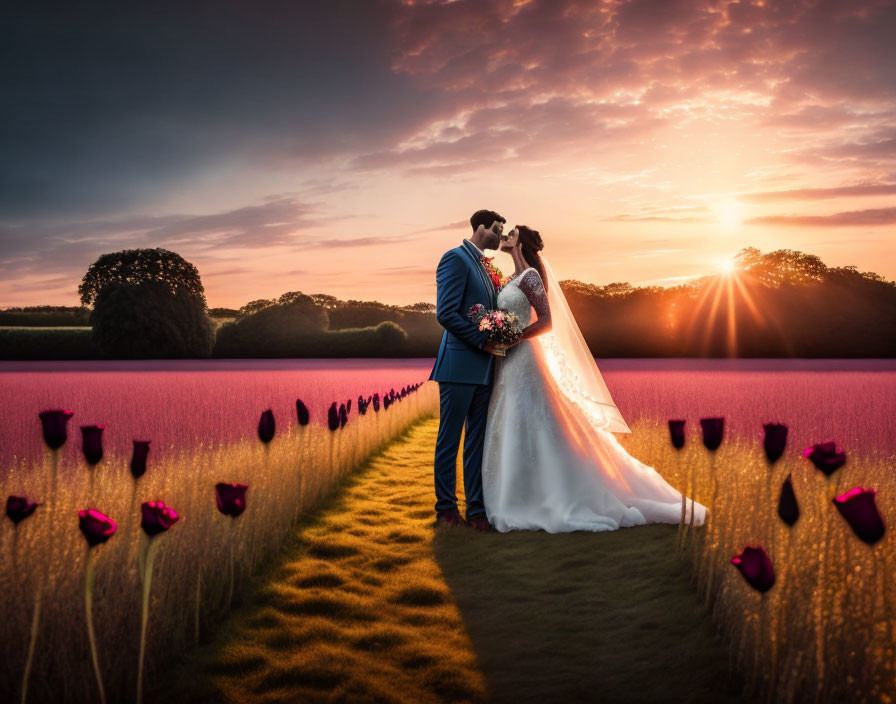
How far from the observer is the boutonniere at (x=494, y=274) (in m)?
5.64

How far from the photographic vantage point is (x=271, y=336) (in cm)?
3959

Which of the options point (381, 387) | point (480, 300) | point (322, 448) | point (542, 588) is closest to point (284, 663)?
point (542, 588)

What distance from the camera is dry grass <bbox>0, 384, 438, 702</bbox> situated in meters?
2.80

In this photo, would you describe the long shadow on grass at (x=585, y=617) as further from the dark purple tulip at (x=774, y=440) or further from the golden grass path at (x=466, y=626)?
the dark purple tulip at (x=774, y=440)

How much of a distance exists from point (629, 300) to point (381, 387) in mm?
23705

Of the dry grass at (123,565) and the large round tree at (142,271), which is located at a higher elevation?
the large round tree at (142,271)

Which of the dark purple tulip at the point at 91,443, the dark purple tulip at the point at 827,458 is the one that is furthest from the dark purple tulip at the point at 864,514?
the dark purple tulip at the point at 91,443

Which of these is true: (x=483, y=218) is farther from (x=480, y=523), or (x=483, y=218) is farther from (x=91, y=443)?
(x=91, y=443)

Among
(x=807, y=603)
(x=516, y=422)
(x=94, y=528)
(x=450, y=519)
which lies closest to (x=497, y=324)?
(x=516, y=422)

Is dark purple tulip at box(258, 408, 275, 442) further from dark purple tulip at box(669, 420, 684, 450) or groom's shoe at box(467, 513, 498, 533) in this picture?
dark purple tulip at box(669, 420, 684, 450)

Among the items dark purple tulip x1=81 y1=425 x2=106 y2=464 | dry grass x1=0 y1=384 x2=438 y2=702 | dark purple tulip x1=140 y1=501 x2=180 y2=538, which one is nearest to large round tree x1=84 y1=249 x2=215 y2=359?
dry grass x1=0 y1=384 x2=438 y2=702

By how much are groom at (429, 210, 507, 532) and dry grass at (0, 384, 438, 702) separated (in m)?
1.30

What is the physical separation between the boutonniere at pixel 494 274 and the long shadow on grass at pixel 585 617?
2243 millimetres

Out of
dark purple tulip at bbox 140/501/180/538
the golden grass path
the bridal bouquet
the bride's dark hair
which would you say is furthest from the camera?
the bride's dark hair
